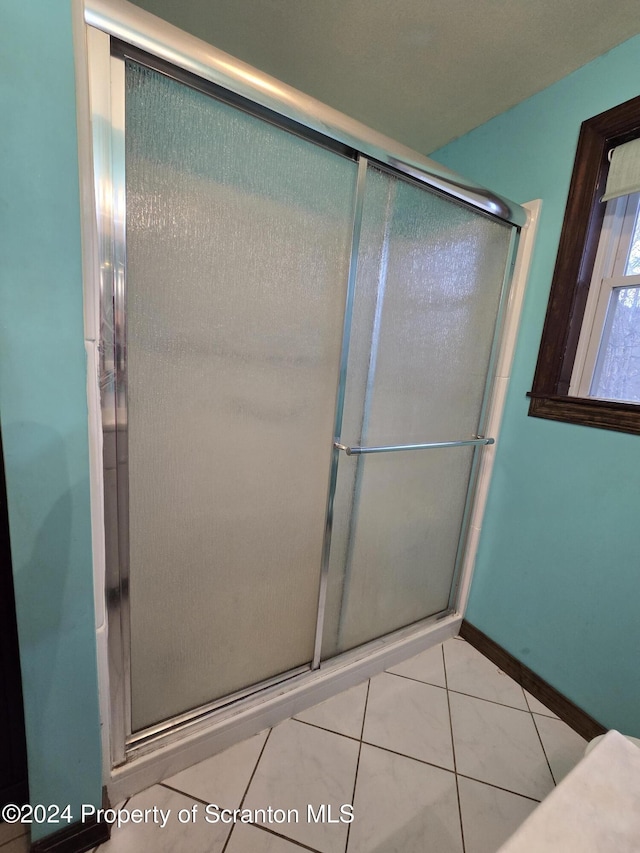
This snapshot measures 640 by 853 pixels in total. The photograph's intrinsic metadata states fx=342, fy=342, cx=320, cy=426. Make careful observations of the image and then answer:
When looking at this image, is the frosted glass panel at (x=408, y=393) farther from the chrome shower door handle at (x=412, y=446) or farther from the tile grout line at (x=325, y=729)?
the tile grout line at (x=325, y=729)

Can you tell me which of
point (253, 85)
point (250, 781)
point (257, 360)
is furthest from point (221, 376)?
point (250, 781)

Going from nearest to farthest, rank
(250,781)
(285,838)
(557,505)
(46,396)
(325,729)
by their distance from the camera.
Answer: (46,396)
(285,838)
(250,781)
(325,729)
(557,505)

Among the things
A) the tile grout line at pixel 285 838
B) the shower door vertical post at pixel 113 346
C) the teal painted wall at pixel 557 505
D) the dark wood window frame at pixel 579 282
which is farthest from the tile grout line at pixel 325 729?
the dark wood window frame at pixel 579 282

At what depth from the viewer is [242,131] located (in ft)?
2.68

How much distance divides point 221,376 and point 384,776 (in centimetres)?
129

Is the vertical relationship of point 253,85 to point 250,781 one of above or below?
above

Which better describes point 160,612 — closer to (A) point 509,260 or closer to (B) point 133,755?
(B) point 133,755

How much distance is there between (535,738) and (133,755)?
130 cm

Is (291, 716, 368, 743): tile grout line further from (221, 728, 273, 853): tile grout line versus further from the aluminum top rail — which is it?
the aluminum top rail

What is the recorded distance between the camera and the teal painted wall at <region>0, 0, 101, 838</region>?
21.6 inches

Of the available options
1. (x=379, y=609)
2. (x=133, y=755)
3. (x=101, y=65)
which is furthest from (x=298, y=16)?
(x=133, y=755)

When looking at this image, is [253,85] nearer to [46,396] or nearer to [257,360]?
[257,360]

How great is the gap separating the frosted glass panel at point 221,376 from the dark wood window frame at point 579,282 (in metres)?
0.83

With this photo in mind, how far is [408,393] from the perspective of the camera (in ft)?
4.09
